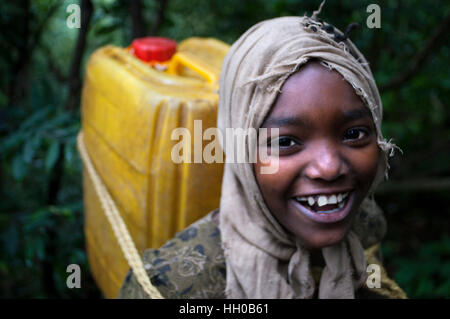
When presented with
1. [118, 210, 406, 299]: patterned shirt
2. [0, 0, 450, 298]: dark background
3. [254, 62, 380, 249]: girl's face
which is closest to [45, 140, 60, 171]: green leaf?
[0, 0, 450, 298]: dark background

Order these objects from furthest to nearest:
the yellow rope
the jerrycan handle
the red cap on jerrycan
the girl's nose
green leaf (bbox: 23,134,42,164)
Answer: green leaf (bbox: 23,134,42,164), the red cap on jerrycan, the jerrycan handle, the yellow rope, the girl's nose

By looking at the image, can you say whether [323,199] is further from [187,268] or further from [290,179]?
[187,268]

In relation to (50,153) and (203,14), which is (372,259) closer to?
(50,153)

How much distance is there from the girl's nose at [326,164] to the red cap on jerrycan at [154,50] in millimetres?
887

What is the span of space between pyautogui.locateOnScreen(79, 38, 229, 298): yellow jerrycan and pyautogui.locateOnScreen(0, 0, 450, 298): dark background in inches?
16.8

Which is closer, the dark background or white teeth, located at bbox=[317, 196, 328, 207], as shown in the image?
white teeth, located at bbox=[317, 196, 328, 207]

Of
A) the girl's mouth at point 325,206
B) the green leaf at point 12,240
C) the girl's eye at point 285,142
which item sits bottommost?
the green leaf at point 12,240

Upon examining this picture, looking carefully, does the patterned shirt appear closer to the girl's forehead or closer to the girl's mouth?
the girl's mouth

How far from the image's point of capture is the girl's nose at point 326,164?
41.9 inches

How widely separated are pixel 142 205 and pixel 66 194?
1775mm

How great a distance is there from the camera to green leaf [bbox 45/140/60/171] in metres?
1.98

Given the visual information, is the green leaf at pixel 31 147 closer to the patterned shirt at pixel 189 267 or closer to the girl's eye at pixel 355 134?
the patterned shirt at pixel 189 267

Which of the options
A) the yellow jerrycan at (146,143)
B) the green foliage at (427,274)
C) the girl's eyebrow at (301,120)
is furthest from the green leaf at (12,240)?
the green foliage at (427,274)
